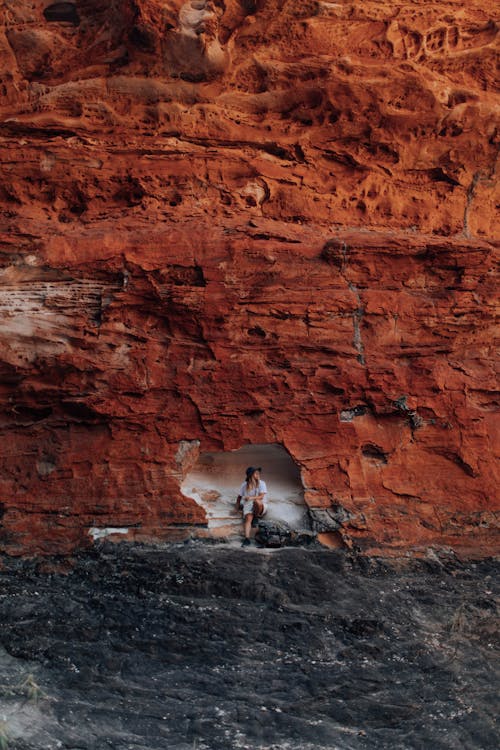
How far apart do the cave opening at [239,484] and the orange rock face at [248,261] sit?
12.5 inches

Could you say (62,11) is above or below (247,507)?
above

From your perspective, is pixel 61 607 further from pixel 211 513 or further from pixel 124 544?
pixel 211 513

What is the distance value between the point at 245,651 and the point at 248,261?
4385mm

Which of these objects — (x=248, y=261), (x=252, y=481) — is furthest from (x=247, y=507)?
(x=248, y=261)

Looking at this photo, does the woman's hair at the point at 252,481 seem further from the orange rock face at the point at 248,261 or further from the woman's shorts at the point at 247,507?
the orange rock face at the point at 248,261

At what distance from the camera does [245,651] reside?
6367mm

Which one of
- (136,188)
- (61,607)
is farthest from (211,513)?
(136,188)

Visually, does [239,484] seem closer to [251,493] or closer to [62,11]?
[251,493]

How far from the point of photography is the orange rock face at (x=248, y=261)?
834 cm

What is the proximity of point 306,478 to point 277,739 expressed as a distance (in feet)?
11.5

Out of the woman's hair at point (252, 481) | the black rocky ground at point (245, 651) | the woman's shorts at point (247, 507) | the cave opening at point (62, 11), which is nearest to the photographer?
the black rocky ground at point (245, 651)

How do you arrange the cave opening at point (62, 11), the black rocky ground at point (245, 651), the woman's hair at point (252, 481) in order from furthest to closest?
the cave opening at point (62, 11), the woman's hair at point (252, 481), the black rocky ground at point (245, 651)

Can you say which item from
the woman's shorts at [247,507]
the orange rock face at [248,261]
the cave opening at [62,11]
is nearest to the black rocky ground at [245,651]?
the woman's shorts at [247,507]

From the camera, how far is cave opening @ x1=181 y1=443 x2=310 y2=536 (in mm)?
8406
